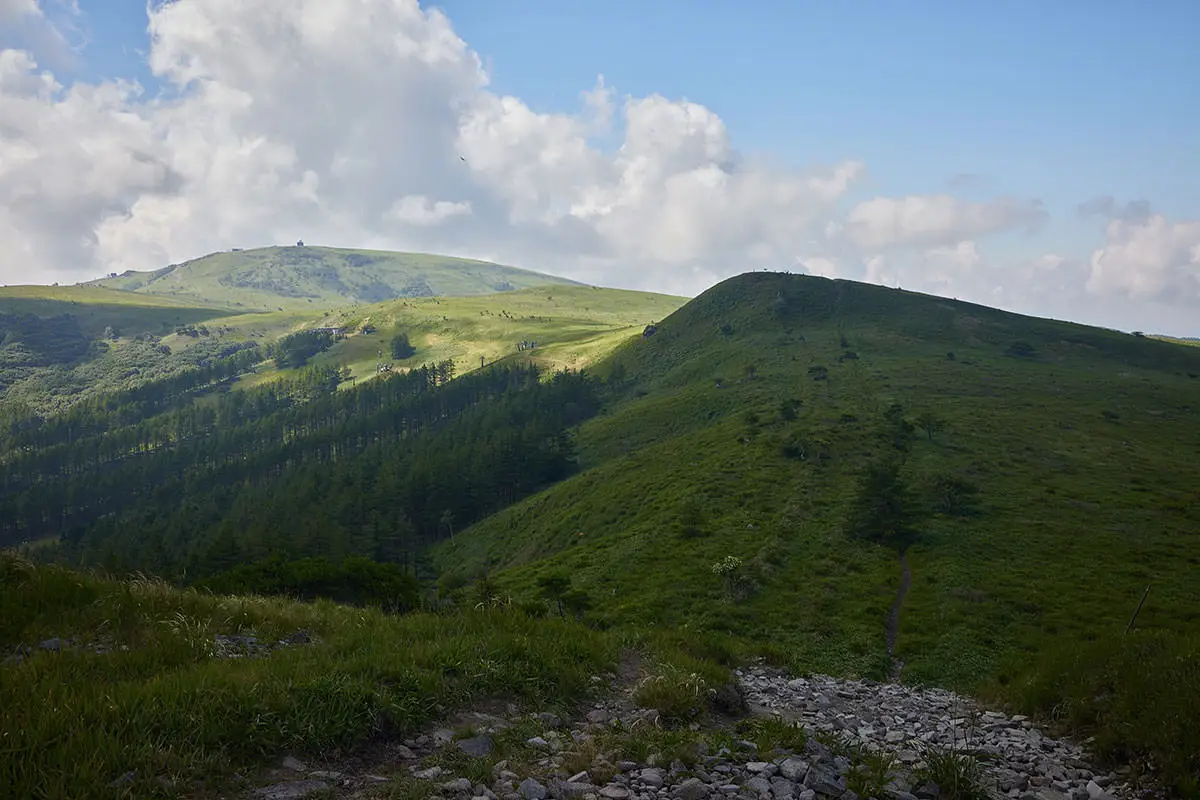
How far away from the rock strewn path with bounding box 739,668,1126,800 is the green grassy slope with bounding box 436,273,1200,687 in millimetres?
4838

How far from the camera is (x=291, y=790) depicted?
7164 millimetres

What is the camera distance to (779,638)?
3616 cm

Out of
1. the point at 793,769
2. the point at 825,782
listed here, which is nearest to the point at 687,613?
the point at 793,769

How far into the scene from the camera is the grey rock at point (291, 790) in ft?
22.9

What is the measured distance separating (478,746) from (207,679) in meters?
3.82

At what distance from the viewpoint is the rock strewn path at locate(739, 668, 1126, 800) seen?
10.3 m

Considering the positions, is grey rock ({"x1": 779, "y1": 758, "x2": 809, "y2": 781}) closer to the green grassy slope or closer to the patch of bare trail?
the green grassy slope

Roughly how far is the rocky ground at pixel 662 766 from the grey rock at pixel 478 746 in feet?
0.06

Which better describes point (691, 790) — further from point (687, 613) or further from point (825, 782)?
point (687, 613)

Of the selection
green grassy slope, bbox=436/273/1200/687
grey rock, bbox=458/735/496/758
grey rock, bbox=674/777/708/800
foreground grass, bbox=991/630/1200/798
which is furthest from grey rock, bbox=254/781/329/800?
green grassy slope, bbox=436/273/1200/687

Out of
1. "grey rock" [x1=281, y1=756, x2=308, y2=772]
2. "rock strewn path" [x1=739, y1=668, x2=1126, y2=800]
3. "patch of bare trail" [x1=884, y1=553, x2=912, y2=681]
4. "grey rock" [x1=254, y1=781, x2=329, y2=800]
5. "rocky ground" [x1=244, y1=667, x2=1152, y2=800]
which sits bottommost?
"patch of bare trail" [x1=884, y1=553, x2=912, y2=681]

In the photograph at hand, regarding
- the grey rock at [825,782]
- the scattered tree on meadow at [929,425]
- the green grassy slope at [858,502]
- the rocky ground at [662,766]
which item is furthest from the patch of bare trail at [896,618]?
the scattered tree on meadow at [929,425]

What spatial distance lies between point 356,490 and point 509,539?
141 feet

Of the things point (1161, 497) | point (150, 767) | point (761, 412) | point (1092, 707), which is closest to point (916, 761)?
point (1092, 707)
